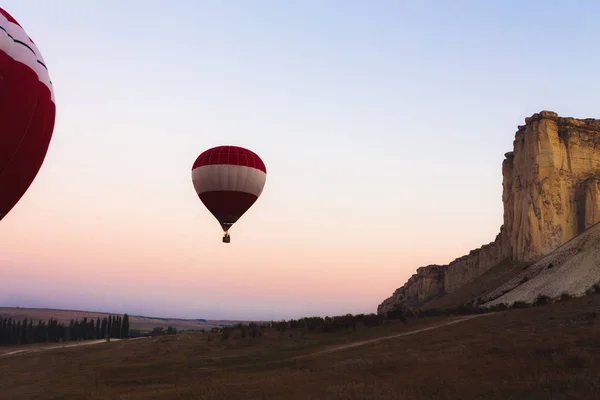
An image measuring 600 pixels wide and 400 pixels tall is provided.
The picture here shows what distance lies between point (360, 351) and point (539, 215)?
57.4 metres

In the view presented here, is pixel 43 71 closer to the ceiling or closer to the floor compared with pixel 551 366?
closer to the ceiling

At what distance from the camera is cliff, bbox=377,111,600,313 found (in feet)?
230

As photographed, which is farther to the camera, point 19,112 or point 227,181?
point 227,181

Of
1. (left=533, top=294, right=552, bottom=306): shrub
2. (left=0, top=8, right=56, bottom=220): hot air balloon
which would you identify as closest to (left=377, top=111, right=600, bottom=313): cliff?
(left=533, top=294, right=552, bottom=306): shrub

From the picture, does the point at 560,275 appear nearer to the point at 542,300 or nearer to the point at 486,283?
the point at 542,300

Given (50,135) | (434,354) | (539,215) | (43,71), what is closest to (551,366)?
(434,354)

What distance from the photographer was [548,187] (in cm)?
7162

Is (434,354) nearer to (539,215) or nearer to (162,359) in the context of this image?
(162,359)

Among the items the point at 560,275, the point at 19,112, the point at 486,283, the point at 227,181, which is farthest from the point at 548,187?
the point at 19,112

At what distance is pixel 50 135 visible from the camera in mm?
14367

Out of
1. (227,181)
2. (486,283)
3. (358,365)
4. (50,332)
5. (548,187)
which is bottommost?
(50,332)

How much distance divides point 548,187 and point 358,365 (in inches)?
2494

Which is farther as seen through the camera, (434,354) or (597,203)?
(597,203)

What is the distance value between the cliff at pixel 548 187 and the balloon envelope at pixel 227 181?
53.3m
